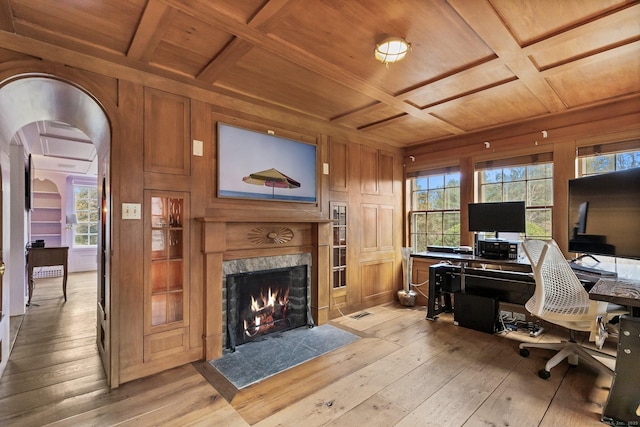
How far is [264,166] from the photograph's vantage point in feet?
10.8

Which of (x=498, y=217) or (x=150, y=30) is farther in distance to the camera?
(x=498, y=217)

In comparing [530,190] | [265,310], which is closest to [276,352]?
[265,310]

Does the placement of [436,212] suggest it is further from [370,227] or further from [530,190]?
[530,190]

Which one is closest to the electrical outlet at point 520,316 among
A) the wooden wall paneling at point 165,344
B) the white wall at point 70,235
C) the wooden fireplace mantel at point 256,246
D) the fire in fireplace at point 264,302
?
the wooden fireplace mantel at point 256,246

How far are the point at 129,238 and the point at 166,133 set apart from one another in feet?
3.10

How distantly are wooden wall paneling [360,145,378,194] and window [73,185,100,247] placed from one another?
7.22 metres

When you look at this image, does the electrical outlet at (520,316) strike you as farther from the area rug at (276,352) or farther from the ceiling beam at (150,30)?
the ceiling beam at (150,30)

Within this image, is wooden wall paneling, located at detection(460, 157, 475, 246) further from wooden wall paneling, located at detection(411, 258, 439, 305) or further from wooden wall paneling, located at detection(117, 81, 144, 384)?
wooden wall paneling, located at detection(117, 81, 144, 384)

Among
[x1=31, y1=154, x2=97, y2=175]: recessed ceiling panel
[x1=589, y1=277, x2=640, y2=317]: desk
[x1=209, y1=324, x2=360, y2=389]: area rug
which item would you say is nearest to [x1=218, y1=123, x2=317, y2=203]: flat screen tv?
[x1=209, y1=324, x2=360, y2=389]: area rug

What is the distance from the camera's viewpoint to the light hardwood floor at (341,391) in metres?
1.95

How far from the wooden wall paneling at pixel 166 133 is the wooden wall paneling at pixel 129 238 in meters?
0.06

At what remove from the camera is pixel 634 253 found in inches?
96.0

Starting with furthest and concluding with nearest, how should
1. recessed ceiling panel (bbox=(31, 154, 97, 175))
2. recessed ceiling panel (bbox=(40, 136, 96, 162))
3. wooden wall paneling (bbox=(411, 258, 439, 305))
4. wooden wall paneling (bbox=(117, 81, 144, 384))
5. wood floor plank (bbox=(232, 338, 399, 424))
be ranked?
recessed ceiling panel (bbox=(31, 154, 97, 175))
recessed ceiling panel (bbox=(40, 136, 96, 162))
wooden wall paneling (bbox=(411, 258, 439, 305))
wooden wall paneling (bbox=(117, 81, 144, 384))
wood floor plank (bbox=(232, 338, 399, 424))

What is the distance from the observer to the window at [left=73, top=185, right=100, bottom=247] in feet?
25.4
